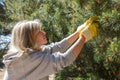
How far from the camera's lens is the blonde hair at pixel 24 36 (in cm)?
261

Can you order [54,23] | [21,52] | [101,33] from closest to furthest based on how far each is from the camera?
[21,52], [101,33], [54,23]

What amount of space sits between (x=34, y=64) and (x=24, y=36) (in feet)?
0.70

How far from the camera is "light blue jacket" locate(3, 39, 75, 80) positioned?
262 cm

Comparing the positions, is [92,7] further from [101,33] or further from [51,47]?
[51,47]

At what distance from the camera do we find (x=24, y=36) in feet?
8.60

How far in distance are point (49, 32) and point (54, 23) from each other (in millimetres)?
190

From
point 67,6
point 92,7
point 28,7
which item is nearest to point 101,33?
point 92,7

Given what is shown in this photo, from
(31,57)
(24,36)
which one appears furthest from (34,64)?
(24,36)

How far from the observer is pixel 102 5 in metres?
3.74

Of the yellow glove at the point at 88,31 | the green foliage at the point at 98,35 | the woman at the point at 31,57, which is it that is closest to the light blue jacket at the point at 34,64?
the woman at the point at 31,57

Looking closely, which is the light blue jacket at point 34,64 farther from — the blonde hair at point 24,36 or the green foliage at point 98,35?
the green foliage at point 98,35

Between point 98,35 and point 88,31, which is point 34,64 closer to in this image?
point 88,31

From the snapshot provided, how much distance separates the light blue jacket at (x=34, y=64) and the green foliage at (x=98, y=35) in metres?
1.01

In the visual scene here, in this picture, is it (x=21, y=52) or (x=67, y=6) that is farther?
(x=67, y=6)
